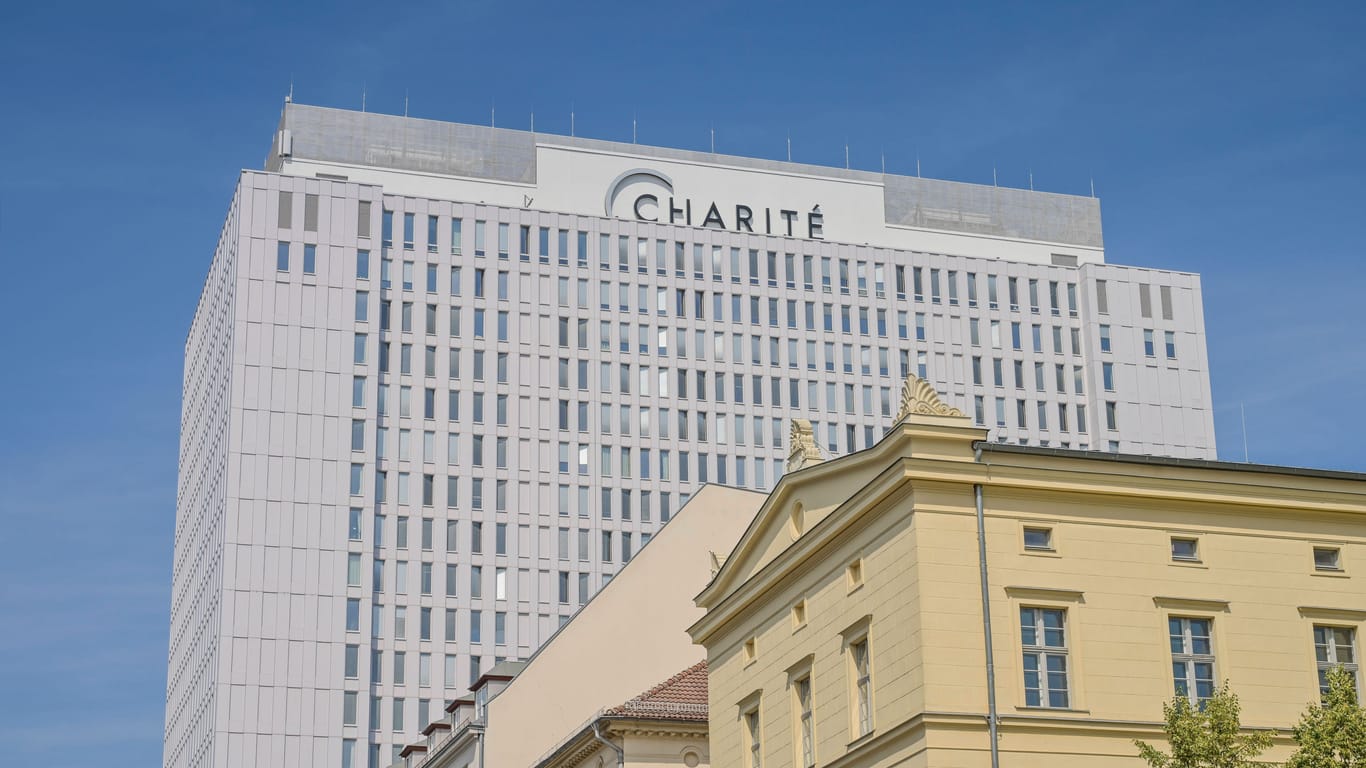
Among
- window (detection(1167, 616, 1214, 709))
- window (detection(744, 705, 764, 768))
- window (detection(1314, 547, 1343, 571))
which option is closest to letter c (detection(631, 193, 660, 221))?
window (detection(744, 705, 764, 768))

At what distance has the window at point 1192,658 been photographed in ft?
132

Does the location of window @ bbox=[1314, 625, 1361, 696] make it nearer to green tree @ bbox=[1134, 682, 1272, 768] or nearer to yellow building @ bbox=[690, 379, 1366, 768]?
yellow building @ bbox=[690, 379, 1366, 768]

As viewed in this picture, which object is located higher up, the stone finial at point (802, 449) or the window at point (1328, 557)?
the stone finial at point (802, 449)

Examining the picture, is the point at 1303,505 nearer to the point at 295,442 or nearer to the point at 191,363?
the point at 295,442

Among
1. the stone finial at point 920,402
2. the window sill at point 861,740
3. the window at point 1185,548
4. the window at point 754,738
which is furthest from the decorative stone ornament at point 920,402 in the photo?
the window at point 754,738

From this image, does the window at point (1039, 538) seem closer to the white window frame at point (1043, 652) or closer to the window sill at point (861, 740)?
the white window frame at point (1043, 652)

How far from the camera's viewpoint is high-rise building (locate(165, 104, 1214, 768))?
129 m

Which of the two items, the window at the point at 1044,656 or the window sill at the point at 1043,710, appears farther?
the window at the point at 1044,656

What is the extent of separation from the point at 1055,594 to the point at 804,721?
754 centimetres

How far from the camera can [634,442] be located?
138m

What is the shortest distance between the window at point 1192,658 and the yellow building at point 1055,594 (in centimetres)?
4

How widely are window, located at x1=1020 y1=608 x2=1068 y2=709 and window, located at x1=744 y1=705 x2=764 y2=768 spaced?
30.6 ft

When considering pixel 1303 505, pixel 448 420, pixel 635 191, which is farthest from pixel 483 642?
pixel 1303 505

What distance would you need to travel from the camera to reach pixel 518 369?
13725 centimetres
